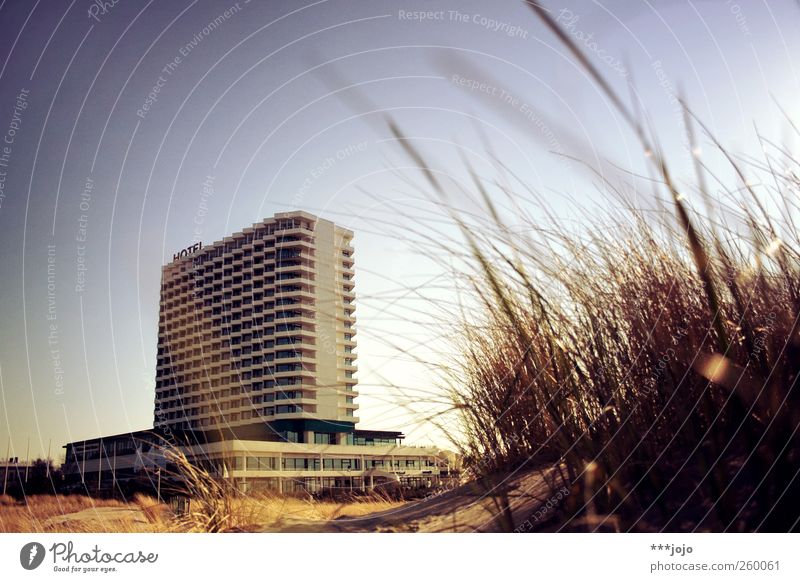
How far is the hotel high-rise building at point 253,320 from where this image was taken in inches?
104

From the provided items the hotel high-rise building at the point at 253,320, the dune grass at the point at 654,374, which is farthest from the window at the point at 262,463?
the dune grass at the point at 654,374

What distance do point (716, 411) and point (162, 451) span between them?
73.2 inches

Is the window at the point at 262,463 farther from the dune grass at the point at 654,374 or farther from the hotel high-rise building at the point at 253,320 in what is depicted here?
the dune grass at the point at 654,374

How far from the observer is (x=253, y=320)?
5.44 m

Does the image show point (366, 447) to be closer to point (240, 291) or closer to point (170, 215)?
point (170, 215)

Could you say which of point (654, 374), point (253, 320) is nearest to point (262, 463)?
point (654, 374)

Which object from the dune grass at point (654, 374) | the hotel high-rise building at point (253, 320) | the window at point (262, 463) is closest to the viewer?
the dune grass at point (654, 374)

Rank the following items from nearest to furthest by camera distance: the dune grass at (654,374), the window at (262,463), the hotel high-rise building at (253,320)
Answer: the dune grass at (654,374) → the window at (262,463) → the hotel high-rise building at (253,320)

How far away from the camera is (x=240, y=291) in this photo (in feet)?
17.6

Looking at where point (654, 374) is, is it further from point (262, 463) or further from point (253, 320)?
point (253, 320)

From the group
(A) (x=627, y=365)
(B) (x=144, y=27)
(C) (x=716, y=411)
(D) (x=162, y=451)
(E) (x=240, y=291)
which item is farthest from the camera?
(E) (x=240, y=291)

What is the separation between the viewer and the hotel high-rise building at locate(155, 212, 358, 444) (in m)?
2.65
